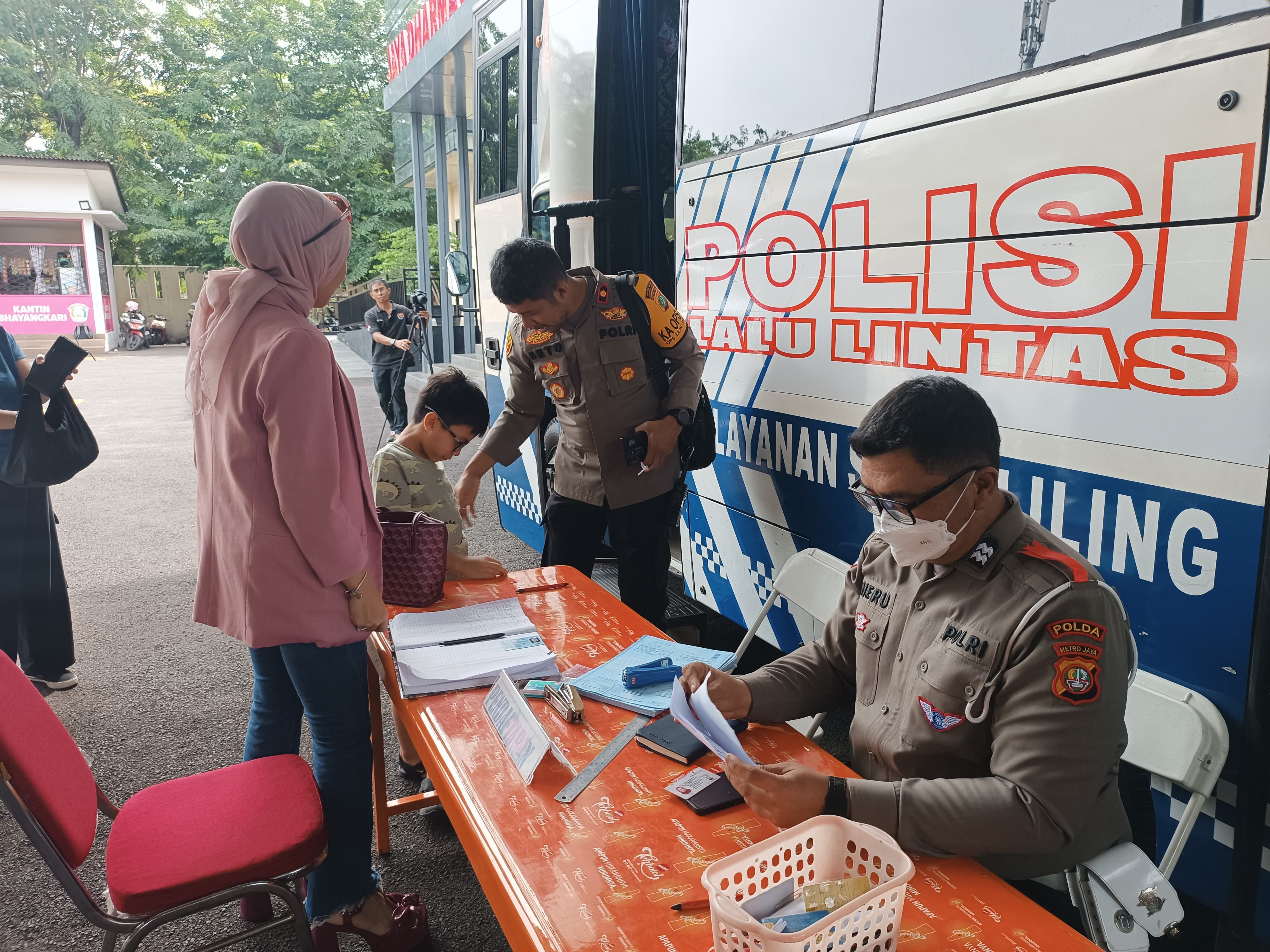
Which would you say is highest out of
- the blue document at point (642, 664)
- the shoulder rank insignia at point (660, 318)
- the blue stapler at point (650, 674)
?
the shoulder rank insignia at point (660, 318)

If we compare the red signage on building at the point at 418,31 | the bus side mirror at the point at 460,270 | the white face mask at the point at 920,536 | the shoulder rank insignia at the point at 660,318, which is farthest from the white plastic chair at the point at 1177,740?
the red signage on building at the point at 418,31

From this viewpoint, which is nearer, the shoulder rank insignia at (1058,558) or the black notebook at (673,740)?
the shoulder rank insignia at (1058,558)

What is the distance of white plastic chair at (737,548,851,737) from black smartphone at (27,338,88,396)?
2439 millimetres

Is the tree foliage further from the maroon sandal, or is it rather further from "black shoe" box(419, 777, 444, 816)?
the maroon sandal

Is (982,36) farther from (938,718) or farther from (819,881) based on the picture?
(819,881)

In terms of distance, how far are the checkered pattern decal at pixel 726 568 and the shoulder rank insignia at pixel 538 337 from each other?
877 mm

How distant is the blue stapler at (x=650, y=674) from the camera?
1680 millimetres

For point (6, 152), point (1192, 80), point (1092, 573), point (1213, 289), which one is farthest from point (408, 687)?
point (6, 152)

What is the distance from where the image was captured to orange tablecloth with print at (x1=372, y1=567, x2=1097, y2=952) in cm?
103

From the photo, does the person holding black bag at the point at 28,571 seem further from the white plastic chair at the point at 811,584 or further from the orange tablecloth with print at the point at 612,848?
the white plastic chair at the point at 811,584

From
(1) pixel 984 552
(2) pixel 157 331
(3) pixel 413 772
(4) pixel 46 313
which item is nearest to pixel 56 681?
(3) pixel 413 772

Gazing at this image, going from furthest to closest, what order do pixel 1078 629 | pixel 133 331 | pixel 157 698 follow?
pixel 133 331, pixel 157 698, pixel 1078 629

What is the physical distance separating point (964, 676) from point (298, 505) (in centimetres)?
117

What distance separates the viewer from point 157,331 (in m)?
24.0
